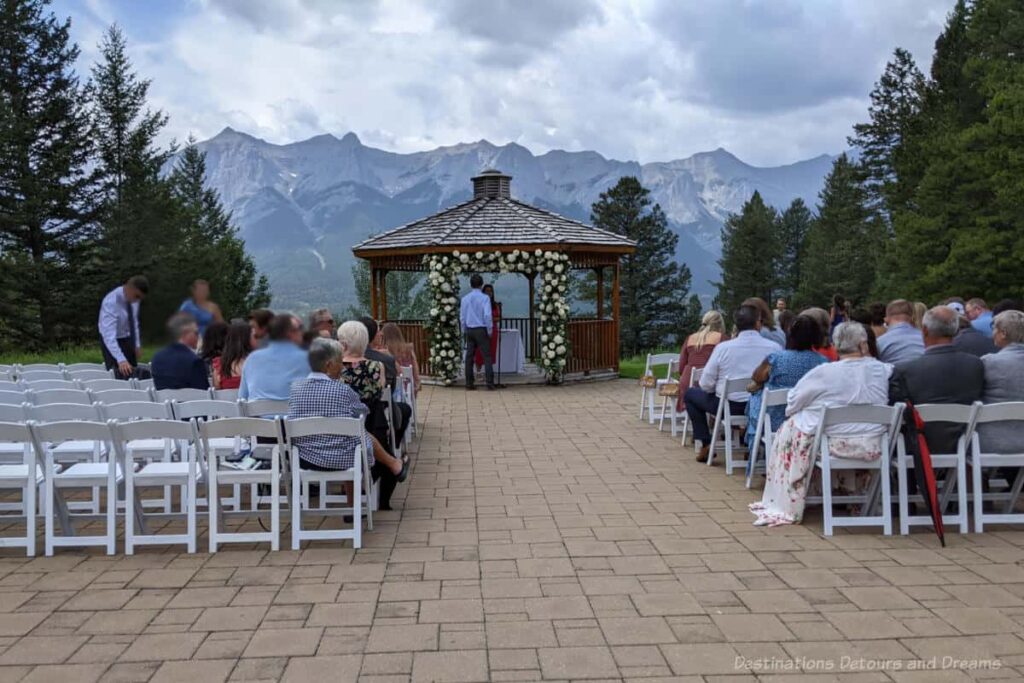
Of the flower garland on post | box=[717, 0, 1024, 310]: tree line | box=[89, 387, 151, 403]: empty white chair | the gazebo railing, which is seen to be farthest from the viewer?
box=[717, 0, 1024, 310]: tree line

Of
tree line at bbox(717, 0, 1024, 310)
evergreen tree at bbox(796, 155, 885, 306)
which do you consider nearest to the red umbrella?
tree line at bbox(717, 0, 1024, 310)

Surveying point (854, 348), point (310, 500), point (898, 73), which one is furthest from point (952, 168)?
point (310, 500)

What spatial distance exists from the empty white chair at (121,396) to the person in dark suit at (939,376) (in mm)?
5737

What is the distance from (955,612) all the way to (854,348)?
2313 millimetres

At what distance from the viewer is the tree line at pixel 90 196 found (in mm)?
1991

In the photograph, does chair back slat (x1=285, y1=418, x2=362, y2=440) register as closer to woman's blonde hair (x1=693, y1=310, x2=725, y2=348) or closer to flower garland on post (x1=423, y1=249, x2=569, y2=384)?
woman's blonde hair (x1=693, y1=310, x2=725, y2=348)

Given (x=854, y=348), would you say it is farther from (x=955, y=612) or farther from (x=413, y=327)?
(x=413, y=327)

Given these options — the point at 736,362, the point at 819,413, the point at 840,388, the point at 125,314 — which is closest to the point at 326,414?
the point at 819,413

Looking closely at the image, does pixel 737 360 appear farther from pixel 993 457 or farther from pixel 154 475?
pixel 154 475

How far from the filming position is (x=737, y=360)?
320 inches

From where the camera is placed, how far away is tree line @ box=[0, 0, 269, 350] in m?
1.99

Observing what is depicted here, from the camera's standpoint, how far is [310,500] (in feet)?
22.4

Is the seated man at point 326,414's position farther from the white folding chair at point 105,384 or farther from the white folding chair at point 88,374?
the white folding chair at point 88,374

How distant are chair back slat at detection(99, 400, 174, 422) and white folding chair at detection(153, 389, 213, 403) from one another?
7cm
